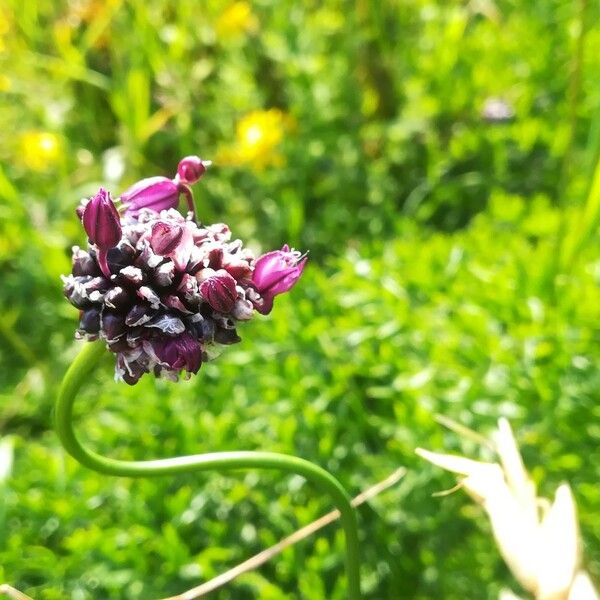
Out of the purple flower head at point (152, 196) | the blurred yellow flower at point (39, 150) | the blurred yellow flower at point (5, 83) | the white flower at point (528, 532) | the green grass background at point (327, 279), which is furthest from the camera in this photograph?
the blurred yellow flower at point (5, 83)

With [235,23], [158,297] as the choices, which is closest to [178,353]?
[158,297]

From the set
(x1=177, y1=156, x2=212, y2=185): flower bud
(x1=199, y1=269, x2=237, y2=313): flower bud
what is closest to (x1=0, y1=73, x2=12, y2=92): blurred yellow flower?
(x1=177, y1=156, x2=212, y2=185): flower bud

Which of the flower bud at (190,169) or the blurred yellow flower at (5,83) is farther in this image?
the blurred yellow flower at (5,83)

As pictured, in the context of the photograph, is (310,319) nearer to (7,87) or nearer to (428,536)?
(428,536)

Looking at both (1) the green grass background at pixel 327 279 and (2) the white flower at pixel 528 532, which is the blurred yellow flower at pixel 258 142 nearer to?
(1) the green grass background at pixel 327 279

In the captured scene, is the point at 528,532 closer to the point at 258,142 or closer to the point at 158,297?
the point at 158,297

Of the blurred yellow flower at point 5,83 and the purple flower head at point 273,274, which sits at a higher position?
the blurred yellow flower at point 5,83

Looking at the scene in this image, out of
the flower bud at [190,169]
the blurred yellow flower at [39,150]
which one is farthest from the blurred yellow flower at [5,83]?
the flower bud at [190,169]

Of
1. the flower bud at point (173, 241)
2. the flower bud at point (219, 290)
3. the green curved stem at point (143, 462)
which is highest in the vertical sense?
the flower bud at point (173, 241)
